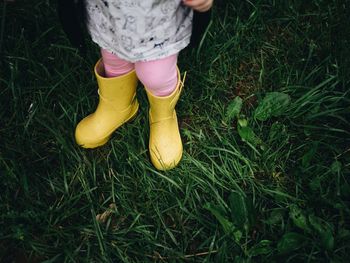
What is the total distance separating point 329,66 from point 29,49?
1119 millimetres

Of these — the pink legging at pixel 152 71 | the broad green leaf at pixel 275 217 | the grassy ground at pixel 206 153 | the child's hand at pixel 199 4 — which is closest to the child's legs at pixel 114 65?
the pink legging at pixel 152 71

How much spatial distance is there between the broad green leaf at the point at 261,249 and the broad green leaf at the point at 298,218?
0.11 metres

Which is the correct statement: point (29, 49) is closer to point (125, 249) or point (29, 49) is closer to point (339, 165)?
point (125, 249)

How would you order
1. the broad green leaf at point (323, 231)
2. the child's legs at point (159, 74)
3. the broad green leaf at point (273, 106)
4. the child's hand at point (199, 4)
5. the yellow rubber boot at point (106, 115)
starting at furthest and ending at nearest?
1. the broad green leaf at point (273, 106)
2. the yellow rubber boot at point (106, 115)
3. the broad green leaf at point (323, 231)
4. the child's legs at point (159, 74)
5. the child's hand at point (199, 4)

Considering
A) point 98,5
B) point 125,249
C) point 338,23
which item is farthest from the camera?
point 338,23

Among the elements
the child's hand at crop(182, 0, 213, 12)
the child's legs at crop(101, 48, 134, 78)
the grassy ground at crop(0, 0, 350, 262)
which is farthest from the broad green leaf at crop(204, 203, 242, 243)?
the child's hand at crop(182, 0, 213, 12)

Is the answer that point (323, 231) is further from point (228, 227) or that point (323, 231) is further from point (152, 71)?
point (152, 71)

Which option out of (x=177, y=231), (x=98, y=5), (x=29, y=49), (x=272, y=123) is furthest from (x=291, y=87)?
(x=29, y=49)

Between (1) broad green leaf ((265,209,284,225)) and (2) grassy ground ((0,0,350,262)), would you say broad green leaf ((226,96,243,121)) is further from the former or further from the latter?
(1) broad green leaf ((265,209,284,225))

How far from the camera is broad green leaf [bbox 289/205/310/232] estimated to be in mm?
1337

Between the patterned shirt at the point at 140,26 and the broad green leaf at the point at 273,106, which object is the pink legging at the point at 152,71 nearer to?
the patterned shirt at the point at 140,26

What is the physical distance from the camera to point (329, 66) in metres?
1.61

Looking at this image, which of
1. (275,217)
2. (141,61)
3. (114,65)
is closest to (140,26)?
(141,61)

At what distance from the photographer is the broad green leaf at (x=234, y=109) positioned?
5.07ft
